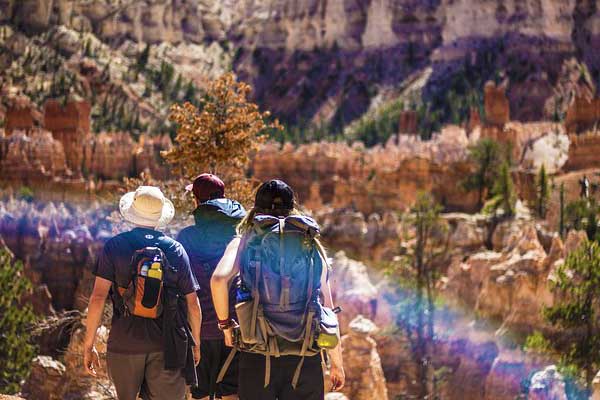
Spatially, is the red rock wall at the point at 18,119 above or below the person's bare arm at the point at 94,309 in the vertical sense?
below

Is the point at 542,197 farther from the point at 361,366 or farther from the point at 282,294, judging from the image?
the point at 282,294

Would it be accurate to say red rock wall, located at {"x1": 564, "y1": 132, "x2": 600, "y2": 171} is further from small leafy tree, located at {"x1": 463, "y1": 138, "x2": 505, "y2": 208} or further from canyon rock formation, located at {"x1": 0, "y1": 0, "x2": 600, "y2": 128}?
canyon rock formation, located at {"x1": 0, "y1": 0, "x2": 600, "y2": 128}

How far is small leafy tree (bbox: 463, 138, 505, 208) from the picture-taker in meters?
46.9

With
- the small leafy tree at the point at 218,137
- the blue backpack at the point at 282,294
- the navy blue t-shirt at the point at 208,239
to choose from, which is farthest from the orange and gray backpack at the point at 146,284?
the small leafy tree at the point at 218,137

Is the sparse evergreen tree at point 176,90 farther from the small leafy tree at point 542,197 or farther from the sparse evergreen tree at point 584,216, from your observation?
the sparse evergreen tree at point 584,216

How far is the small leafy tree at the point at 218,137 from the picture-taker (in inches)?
527

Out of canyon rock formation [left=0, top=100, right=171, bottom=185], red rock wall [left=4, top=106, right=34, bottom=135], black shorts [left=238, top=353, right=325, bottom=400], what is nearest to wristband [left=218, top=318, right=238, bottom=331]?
black shorts [left=238, top=353, right=325, bottom=400]

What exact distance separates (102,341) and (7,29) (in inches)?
4054

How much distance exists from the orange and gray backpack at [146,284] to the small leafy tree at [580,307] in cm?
1257

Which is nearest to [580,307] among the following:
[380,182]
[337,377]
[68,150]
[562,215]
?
[337,377]

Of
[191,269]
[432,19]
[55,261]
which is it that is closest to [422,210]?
[55,261]

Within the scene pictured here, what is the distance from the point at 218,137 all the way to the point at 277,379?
830cm

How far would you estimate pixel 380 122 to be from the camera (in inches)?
3664

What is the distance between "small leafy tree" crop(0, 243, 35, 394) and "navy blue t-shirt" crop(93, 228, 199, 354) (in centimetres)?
1818
